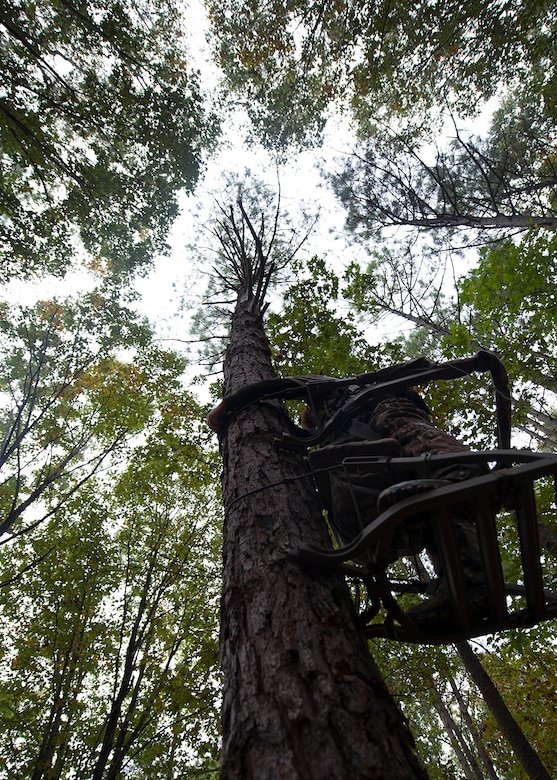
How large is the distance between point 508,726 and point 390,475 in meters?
4.94

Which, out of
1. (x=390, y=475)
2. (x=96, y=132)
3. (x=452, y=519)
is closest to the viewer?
(x=452, y=519)

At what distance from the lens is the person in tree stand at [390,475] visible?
1.59 m

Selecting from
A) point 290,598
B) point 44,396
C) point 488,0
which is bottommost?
point 290,598

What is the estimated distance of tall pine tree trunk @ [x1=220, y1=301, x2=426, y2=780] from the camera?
3.50 ft

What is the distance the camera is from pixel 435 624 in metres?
1.56

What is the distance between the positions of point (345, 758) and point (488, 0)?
1276 cm

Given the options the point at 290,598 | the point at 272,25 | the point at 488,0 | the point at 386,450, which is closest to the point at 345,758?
the point at 290,598

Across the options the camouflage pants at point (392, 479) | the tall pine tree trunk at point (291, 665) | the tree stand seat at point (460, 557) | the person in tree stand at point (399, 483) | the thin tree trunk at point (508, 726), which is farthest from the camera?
the thin tree trunk at point (508, 726)

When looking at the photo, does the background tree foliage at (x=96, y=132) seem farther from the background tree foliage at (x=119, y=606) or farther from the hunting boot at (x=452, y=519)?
the hunting boot at (x=452, y=519)

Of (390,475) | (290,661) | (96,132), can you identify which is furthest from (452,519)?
(96,132)

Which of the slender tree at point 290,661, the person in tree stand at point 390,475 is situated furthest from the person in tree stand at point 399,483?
the slender tree at point 290,661

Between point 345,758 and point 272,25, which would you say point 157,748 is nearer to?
point 345,758

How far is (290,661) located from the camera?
1.33 m

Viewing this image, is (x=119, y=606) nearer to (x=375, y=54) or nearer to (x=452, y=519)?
(x=452, y=519)
